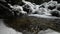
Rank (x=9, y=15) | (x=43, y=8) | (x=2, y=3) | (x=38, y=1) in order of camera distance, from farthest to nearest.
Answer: (x=38, y=1) → (x=43, y=8) → (x=2, y=3) → (x=9, y=15)

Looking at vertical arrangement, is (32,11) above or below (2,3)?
below

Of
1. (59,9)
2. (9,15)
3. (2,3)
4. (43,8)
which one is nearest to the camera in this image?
(9,15)

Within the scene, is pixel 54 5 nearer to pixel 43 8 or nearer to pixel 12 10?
pixel 43 8

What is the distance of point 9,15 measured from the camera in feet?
64.1

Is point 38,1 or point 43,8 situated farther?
point 38,1

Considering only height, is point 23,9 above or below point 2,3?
below

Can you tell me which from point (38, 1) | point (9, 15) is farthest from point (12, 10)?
point (38, 1)

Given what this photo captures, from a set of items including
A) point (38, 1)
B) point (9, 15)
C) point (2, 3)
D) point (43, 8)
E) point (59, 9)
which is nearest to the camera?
point (9, 15)

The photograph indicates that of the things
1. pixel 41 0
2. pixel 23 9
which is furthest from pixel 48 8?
pixel 41 0

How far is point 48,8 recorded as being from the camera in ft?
82.5

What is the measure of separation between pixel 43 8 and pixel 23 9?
3692 millimetres

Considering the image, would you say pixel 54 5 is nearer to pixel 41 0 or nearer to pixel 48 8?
pixel 48 8

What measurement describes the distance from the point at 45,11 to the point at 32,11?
210 centimetres

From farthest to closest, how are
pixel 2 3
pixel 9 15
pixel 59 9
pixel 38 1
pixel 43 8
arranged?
pixel 38 1
pixel 43 8
pixel 59 9
pixel 2 3
pixel 9 15
